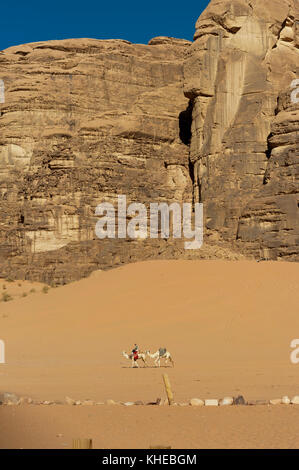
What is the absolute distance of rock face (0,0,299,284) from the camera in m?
38.0

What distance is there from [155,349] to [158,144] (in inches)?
1212

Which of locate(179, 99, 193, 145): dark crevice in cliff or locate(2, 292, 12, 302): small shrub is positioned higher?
locate(179, 99, 193, 145): dark crevice in cliff

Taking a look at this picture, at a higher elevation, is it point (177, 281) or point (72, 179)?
point (72, 179)

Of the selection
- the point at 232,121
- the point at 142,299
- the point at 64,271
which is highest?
the point at 232,121

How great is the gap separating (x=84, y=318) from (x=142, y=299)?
2.18 meters

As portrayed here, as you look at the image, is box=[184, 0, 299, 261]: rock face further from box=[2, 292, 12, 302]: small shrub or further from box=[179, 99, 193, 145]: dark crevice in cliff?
box=[2, 292, 12, 302]: small shrub

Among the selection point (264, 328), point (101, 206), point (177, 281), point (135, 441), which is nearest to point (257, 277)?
point (177, 281)

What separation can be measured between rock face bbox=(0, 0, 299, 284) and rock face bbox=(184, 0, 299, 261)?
0.24 feet

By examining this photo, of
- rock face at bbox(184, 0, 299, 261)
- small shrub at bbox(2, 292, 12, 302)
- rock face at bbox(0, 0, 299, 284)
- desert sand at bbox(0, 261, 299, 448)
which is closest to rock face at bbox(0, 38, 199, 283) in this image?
rock face at bbox(0, 0, 299, 284)

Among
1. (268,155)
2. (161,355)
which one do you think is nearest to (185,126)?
(268,155)

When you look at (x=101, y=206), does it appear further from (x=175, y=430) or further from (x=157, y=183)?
(x=175, y=430)

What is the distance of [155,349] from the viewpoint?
20703mm

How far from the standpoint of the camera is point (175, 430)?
10.4 meters

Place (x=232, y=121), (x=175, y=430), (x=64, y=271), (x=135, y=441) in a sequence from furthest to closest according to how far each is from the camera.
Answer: (x=232, y=121), (x=64, y=271), (x=175, y=430), (x=135, y=441)
